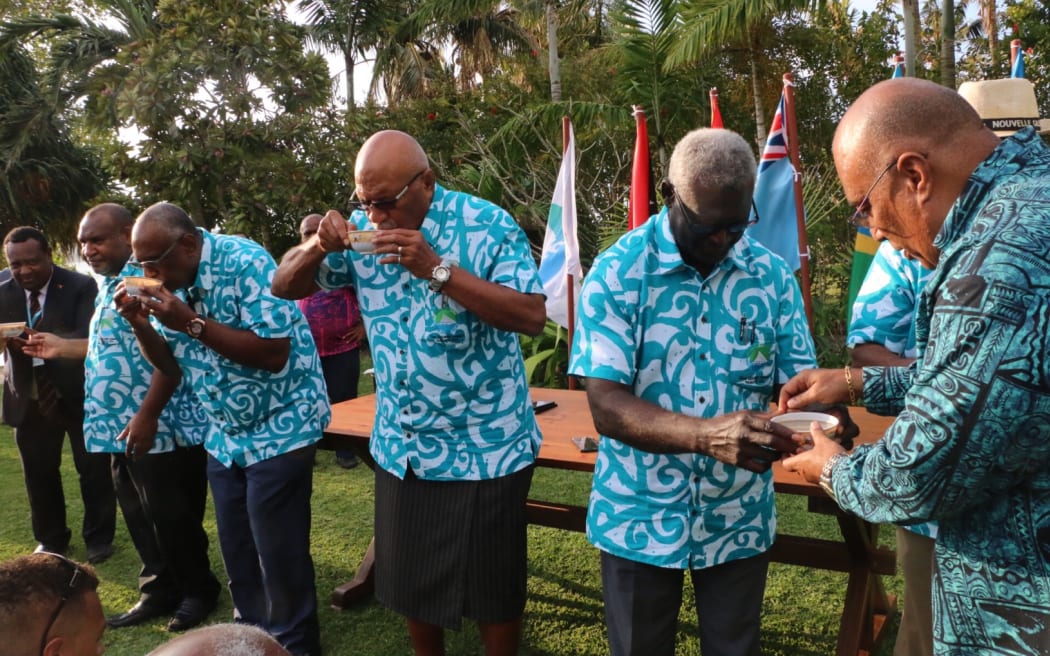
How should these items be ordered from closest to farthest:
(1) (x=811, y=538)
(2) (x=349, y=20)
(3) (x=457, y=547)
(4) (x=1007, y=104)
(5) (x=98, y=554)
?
1. (3) (x=457, y=547)
2. (4) (x=1007, y=104)
3. (1) (x=811, y=538)
4. (5) (x=98, y=554)
5. (2) (x=349, y=20)

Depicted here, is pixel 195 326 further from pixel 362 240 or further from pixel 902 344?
pixel 902 344

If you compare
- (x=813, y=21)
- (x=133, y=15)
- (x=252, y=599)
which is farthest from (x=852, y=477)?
(x=133, y=15)

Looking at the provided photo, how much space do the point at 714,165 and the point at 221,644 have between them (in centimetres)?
145

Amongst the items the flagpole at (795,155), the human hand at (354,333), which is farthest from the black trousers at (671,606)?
the human hand at (354,333)

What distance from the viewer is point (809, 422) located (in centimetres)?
191

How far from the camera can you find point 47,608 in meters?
1.71

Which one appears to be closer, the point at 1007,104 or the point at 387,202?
the point at 387,202

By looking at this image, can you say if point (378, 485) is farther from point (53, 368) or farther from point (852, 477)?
point (53, 368)

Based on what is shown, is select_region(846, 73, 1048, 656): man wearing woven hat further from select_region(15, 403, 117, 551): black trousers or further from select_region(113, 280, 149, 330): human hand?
select_region(15, 403, 117, 551): black trousers

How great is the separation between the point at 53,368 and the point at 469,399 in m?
3.40

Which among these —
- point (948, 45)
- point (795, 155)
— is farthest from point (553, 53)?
point (795, 155)

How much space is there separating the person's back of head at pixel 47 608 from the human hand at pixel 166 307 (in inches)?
55.0

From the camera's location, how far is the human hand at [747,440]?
1.76 meters

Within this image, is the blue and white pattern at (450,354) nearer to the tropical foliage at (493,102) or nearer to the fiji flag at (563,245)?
the fiji flag at (563,245)
